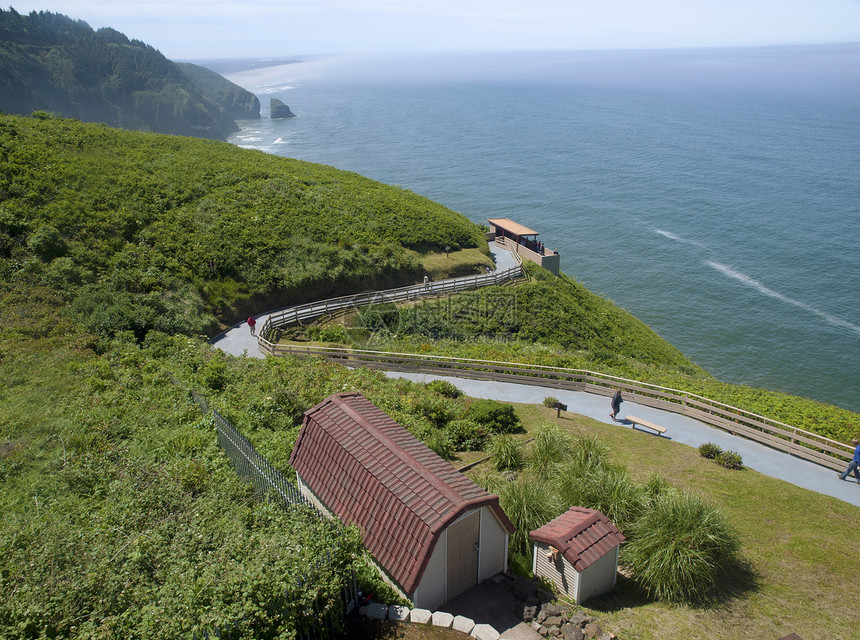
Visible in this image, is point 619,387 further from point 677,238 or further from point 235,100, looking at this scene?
point 235,100

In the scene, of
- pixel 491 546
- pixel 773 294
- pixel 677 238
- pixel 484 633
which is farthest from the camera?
pixel 677 238

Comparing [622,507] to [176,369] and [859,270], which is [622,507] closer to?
[176,369]

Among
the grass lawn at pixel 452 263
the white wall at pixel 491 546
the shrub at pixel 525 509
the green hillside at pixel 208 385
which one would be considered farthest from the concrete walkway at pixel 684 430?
the grass lawn at pixel 452 263

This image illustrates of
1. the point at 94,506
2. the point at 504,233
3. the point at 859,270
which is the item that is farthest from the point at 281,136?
the point at 94,506

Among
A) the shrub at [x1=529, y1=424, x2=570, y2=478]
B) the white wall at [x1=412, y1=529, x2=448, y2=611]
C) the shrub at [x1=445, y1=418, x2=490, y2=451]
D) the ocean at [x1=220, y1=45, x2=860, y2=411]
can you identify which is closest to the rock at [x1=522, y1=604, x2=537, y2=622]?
the white wall at [x1=412, y1=529, x2=448, y2=611]

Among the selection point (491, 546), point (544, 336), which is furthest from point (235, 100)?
point (491, 546)
